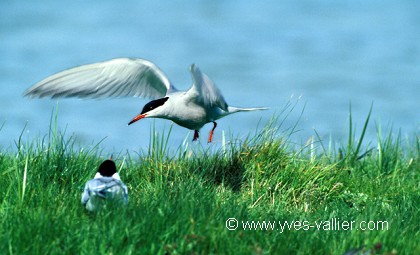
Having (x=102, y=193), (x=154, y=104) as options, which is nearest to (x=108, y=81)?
(x=154, y=104)

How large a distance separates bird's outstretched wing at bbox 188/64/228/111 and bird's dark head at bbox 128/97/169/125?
12.3 inches

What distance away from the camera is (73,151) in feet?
21.4

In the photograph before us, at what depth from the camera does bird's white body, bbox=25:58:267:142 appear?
21.1 feet

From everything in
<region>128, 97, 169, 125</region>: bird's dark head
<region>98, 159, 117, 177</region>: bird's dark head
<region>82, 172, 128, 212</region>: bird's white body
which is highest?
<region>128, 97, 169, 125</region>: bird's dark head

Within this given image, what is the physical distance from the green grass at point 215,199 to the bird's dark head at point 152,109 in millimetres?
191

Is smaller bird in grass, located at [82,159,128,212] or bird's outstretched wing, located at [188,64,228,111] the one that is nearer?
smaller bird in grass, located at [82,159,128,212]

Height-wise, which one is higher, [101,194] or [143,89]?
[143,89]

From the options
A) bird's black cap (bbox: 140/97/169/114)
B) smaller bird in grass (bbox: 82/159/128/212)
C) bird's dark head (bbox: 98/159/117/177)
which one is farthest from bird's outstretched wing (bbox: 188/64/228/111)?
smaller bird in grass (bbox: 82/159/128/212)

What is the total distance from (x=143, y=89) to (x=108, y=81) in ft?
1.58

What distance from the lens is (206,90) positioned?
251 inches

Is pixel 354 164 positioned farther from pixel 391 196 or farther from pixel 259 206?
pixel 259 206

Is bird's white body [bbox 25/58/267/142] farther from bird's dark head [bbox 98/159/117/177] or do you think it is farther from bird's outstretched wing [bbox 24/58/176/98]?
bird's dark head [bbox 98/159/117/177]

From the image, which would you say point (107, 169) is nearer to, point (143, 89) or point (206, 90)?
point (206, 90)

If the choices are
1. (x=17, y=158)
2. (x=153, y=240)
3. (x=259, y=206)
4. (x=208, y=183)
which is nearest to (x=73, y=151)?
(x=17, y=158)
